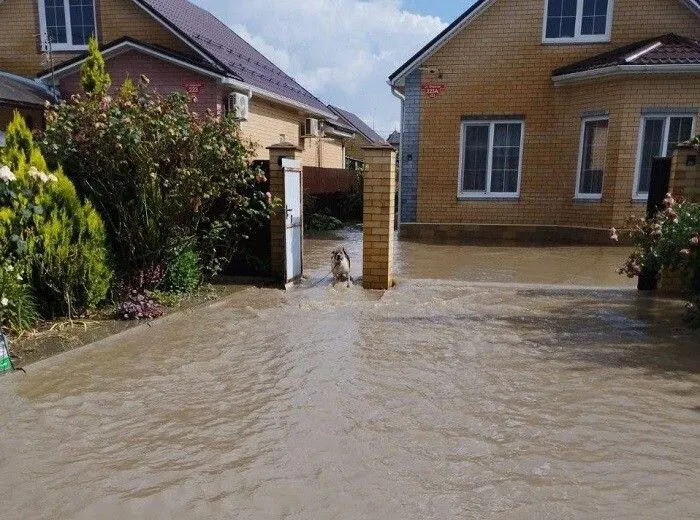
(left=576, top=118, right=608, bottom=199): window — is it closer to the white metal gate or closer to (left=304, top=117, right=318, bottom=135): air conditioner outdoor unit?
the white metal gate

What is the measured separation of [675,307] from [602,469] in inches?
169

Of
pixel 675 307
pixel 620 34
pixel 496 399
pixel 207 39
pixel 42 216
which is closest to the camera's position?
pixel 496 399

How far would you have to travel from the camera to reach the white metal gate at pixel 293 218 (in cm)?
738

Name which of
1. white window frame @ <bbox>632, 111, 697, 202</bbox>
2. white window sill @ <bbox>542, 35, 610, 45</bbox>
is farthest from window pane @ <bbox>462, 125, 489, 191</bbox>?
white window frame @ <bbox>632, 111, 697, 202</bbox>

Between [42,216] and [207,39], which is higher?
[207,39]

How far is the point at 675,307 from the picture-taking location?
642 cm

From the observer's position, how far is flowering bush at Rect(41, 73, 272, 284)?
19.2 feet

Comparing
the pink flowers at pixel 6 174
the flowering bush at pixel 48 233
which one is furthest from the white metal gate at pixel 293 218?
the pink flowers at pixel 6 174

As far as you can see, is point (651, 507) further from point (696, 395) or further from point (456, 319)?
point (456, 319)

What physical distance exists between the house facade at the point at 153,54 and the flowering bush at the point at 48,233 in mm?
6801

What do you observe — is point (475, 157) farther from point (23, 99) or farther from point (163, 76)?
point (23, 99)

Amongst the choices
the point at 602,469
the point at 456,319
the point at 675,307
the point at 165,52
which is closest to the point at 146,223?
the point at 456,319

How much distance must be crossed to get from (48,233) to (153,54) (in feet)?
30.6

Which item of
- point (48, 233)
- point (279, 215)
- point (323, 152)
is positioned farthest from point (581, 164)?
point (323, 152)
